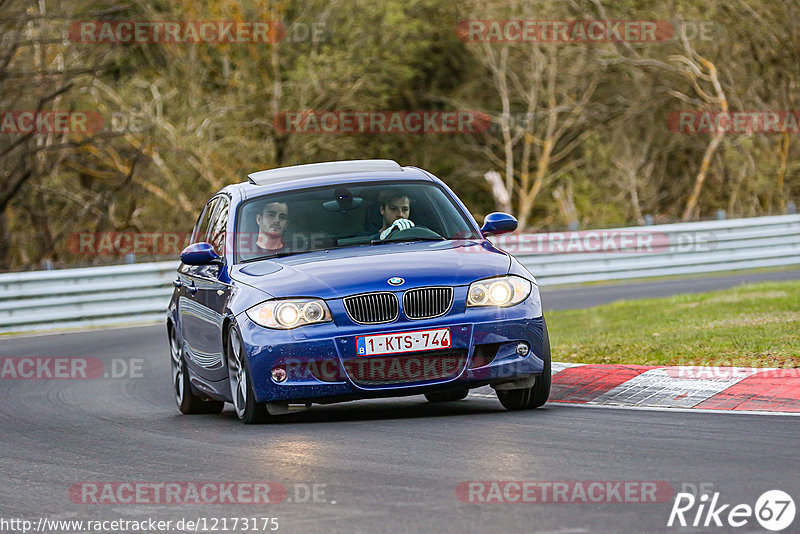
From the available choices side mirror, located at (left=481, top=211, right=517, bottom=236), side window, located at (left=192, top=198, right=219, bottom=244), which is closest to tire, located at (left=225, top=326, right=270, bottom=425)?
side mirror, located at (left=481, top=211, right=517, bottom=236)

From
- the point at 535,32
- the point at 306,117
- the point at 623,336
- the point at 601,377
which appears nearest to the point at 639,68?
the point at 535,32

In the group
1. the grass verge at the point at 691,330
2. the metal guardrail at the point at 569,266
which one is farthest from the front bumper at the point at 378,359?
the metal guardrail at the point at 569,266

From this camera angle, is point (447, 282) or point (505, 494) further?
point (447, 282)

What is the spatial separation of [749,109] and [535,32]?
24.8ft

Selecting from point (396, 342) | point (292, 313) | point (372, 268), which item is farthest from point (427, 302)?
point (292, 313)

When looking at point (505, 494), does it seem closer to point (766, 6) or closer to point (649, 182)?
point (766, 6)

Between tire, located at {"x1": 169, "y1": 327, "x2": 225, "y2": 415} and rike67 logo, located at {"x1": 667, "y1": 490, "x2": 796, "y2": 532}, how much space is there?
19.4ft

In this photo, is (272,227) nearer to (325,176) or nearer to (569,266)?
(325,176)

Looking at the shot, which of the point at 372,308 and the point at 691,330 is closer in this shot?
the point at 372,308

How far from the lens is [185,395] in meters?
11.2

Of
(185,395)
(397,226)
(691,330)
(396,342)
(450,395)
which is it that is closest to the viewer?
(396,342)

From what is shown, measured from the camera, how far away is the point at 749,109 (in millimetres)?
39531

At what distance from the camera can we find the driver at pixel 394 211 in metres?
9.95

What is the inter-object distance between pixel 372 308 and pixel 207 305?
6.04 ft
